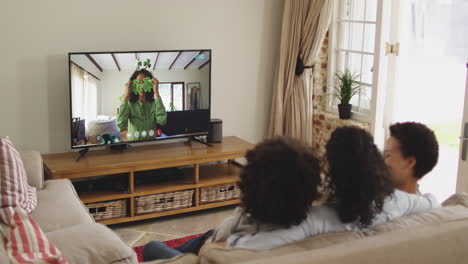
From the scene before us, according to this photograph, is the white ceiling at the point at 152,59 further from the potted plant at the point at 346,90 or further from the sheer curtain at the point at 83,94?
the potted plant at the point at 346,90

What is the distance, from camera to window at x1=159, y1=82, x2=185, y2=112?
4340 mm

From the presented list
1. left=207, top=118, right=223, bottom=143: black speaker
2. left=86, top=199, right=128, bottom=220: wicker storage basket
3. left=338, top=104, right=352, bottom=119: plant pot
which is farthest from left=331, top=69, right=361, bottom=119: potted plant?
left=86, top=199, right=128, bottom=220: wicker storage basket

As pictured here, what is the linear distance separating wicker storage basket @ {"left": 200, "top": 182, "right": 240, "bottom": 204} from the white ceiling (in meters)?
0.96

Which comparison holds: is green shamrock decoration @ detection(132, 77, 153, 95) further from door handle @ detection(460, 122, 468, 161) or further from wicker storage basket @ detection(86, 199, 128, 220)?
door handle @ detection(460, 122, 468, 161)

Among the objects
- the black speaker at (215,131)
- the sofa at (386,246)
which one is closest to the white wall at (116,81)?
the black speaker at (215,131)

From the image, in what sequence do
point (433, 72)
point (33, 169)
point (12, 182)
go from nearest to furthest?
point (12, 182), point (33, 169), point (433, 72)

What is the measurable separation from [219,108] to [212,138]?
0.37 metres

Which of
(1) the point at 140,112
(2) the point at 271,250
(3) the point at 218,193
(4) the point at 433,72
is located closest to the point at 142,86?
(1) the point at 140,112

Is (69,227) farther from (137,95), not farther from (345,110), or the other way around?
(345,110)

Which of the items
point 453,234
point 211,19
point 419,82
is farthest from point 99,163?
point 453,234

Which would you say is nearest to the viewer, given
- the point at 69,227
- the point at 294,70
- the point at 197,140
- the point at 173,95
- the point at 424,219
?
the point at 424,219

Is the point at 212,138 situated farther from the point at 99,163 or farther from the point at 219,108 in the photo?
the point at 99,163

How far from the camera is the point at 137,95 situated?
4.25 meters

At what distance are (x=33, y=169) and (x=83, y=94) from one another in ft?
2.32
